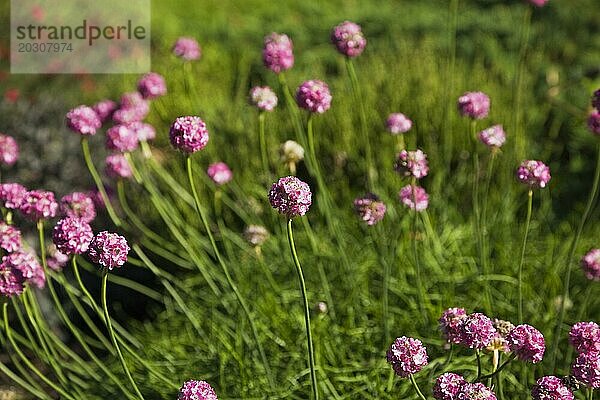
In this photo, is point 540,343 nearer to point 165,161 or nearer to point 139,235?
point 139,235

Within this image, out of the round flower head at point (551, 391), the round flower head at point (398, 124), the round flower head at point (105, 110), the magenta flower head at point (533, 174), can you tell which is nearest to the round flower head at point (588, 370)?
the round flower head at point (551, 391)

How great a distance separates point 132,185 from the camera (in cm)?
412

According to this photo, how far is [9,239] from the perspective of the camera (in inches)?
85.7

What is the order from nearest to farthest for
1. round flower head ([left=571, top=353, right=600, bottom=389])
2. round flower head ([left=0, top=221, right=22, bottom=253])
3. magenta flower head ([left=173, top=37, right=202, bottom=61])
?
1. round flower head ([left=571, top=353, right=600, bottom=389])
2. round flower head ([left=0, top=221, right=22, bottom=253])
3. magenta flower head ([left=173, top=37, right=202, bottom=61])

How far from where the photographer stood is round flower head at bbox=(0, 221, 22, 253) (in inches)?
85.1

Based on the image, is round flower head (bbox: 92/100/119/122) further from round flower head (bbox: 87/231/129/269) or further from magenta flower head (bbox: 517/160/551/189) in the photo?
magenta flower head (bbox: 517/160/551/189)

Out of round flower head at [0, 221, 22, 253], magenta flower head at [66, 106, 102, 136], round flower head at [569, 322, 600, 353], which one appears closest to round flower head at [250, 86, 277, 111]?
magenta flower head at [66, 106, 102, 136]

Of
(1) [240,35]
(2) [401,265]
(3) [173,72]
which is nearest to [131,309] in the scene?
(2) [401,265]

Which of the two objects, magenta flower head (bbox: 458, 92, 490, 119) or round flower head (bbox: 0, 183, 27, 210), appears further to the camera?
magenta flower head (bbox: 458, 92, 490, 119)

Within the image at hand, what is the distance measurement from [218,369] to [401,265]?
34.1 inches

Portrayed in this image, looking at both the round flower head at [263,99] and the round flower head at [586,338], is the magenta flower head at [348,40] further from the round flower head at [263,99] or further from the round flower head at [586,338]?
the round flower head at [586,338]

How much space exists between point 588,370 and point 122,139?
1646 millimetres

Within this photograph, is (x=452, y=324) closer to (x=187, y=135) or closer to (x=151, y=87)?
(x=187, y=135)

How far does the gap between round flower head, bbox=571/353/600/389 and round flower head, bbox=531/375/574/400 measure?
0.07 m
